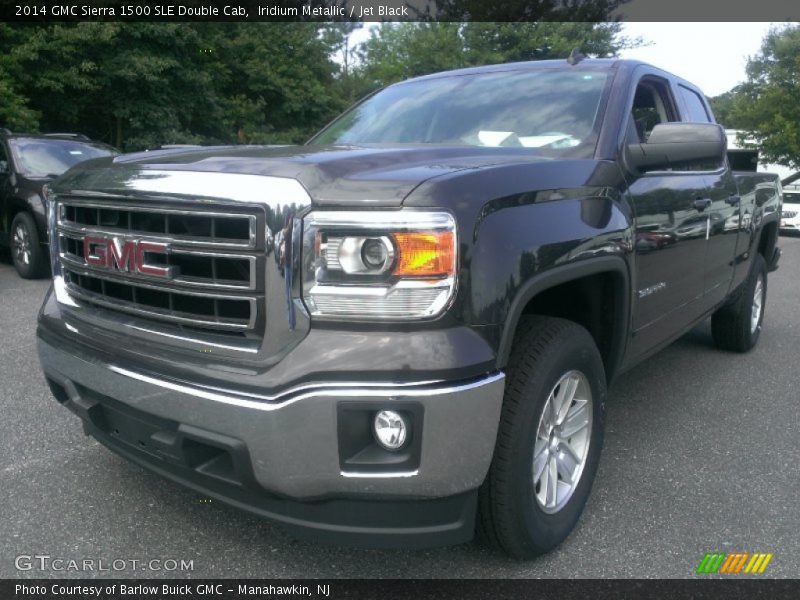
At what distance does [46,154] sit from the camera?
876 centimetres

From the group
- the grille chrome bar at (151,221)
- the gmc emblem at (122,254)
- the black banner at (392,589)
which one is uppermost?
the grille chrome bar at (151,221)

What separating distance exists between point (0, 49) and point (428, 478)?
15.5m

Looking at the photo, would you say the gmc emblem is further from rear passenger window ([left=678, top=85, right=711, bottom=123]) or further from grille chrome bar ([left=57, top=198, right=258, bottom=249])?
rear passenger window ([left=678, top=85, right=711, bottom=123])

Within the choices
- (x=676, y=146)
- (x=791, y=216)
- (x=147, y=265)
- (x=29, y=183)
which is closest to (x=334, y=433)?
(x=147, y=265)

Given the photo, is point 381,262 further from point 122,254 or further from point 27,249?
point 27,249

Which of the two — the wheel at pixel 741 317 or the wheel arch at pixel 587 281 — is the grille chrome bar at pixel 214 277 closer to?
the wheel arch at pixel 587 281

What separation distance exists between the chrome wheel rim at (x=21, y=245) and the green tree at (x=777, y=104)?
101ft

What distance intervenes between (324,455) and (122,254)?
990 millimetres

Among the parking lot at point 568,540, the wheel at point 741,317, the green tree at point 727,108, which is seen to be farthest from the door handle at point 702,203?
the green tree at point 727,108

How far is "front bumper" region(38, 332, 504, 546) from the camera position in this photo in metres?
1.94

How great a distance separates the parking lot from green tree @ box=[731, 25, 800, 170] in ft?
101

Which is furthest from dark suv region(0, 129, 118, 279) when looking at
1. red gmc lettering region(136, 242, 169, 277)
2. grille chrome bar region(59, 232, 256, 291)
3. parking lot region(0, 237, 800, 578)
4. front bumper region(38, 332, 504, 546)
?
front bumper region(38, 332, 504, 546)

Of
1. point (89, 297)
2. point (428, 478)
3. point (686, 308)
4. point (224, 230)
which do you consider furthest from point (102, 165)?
point (686, 308)

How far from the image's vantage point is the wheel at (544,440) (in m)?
2.21
